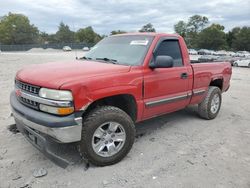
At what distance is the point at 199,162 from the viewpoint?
3518 mm

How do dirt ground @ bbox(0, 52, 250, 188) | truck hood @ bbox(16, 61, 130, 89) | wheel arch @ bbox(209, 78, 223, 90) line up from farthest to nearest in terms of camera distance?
wheel arch @ bbox(209, 78, 223, 90) < dirt ground @ bbox(0, 52, 250, 188) < truck hood @ bbox(16, 61, 130, 89)

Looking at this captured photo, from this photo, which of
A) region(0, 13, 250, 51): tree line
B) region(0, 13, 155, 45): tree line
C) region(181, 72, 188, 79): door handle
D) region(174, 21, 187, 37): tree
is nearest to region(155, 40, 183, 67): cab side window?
region(181, 72, 188, 79): door handle

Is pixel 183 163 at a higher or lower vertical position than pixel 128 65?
lower

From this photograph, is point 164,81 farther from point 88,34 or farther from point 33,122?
point 88,34

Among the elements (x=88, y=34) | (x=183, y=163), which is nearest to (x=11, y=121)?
(x=183, y=163)

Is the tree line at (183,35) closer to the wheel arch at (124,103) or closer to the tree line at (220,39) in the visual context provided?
the tree line at (220,39)

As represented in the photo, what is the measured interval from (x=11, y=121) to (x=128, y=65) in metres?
2.97

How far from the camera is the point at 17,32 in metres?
77.6

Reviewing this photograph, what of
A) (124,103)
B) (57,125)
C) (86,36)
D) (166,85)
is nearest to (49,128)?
(57,125)

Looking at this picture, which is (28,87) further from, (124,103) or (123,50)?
(123,50)

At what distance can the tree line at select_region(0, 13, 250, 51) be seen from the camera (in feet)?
233

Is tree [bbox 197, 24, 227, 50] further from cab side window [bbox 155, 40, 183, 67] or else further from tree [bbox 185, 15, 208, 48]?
cab side window [bbox 155, 40, 183, 67]

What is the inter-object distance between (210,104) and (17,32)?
83.8 meters

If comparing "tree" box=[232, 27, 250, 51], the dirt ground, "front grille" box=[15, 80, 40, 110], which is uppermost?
"tree" box=[232, 27, 250, 51]
